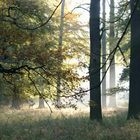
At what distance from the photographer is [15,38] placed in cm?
1166

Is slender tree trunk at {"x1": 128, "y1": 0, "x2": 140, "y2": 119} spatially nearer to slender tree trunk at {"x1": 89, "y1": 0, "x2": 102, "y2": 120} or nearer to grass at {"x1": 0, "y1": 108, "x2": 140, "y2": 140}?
grass at {"x1": 0, "y1": 108, "x2": 140, "y2": 140}

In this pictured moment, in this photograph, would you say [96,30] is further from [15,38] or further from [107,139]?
[107,139]

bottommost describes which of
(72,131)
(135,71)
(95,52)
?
(72,131)

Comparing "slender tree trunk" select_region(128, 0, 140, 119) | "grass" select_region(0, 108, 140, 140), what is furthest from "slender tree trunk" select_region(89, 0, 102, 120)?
"slender tree trunk" select_region(128, 0, 140, 119)

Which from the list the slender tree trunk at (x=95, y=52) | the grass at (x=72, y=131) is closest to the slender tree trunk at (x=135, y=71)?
the grass at (x=72, y=131)

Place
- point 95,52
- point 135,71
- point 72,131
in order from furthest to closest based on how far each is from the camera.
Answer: point 95,52 → point 135,71 → point 72,131

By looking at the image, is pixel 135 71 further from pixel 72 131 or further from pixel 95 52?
pixel 72 131

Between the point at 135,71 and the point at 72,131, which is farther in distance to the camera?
the point at 135,71

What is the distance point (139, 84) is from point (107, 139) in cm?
473

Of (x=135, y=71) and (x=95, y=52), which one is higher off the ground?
(x=95, y=52)

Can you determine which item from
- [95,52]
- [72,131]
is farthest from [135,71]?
[72,131]

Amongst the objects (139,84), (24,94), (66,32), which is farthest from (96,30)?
(66,32)

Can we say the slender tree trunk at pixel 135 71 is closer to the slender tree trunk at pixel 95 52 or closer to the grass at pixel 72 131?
the grass at pixel 72 131

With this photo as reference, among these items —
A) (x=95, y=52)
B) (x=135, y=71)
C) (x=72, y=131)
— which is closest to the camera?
(x=72, y=131)
